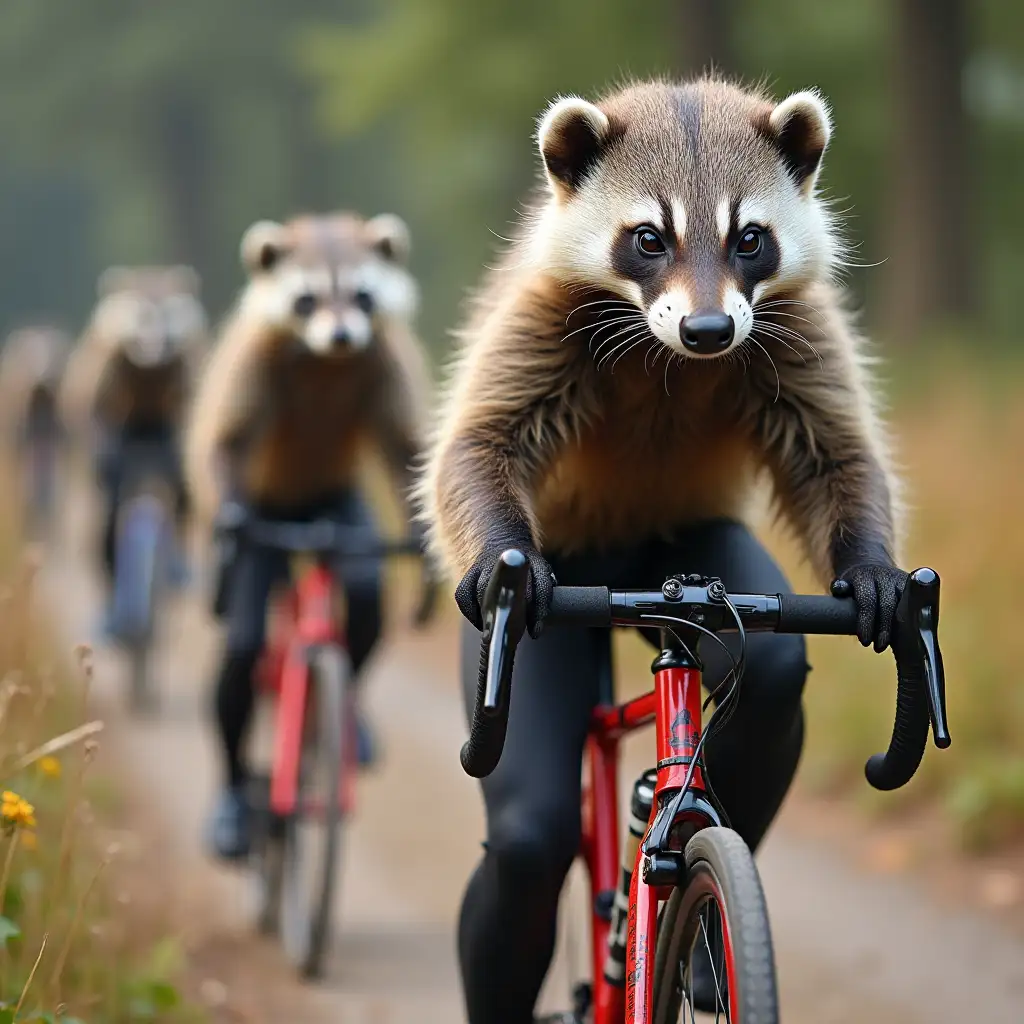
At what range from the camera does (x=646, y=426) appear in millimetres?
2916

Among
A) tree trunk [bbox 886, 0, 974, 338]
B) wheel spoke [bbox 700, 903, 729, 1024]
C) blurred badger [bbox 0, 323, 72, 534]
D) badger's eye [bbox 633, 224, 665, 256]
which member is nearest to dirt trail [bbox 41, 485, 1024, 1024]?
wheel spoke [bbox 700, 903, 729, 1024]

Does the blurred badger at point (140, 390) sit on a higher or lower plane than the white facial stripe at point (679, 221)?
higher

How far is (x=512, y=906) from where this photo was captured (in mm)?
2768

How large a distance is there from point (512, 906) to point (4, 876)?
3.24ft

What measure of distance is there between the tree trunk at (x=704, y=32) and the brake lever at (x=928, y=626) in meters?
10.9

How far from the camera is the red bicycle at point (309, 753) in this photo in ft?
15.2

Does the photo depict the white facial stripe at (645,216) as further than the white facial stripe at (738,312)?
Yes

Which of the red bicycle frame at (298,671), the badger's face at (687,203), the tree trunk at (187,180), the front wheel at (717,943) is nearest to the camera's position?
the front wheel at (717,943)

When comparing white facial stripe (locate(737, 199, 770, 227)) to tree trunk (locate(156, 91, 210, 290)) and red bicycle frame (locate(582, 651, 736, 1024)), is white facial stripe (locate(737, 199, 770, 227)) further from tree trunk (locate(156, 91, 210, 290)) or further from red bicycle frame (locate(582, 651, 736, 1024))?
tree trunk (locate(156, 91, 210, 290))

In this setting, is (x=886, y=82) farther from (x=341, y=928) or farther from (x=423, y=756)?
(x=341, y=928)

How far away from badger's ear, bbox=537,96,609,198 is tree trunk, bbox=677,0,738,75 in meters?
10.3

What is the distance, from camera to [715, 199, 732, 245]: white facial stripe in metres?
2.54

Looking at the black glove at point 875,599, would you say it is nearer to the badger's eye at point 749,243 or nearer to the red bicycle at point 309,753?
the badger's eye at point 749,243

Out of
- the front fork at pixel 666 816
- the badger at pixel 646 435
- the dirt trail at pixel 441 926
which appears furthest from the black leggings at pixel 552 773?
the dirt trail at pixel 441 926
